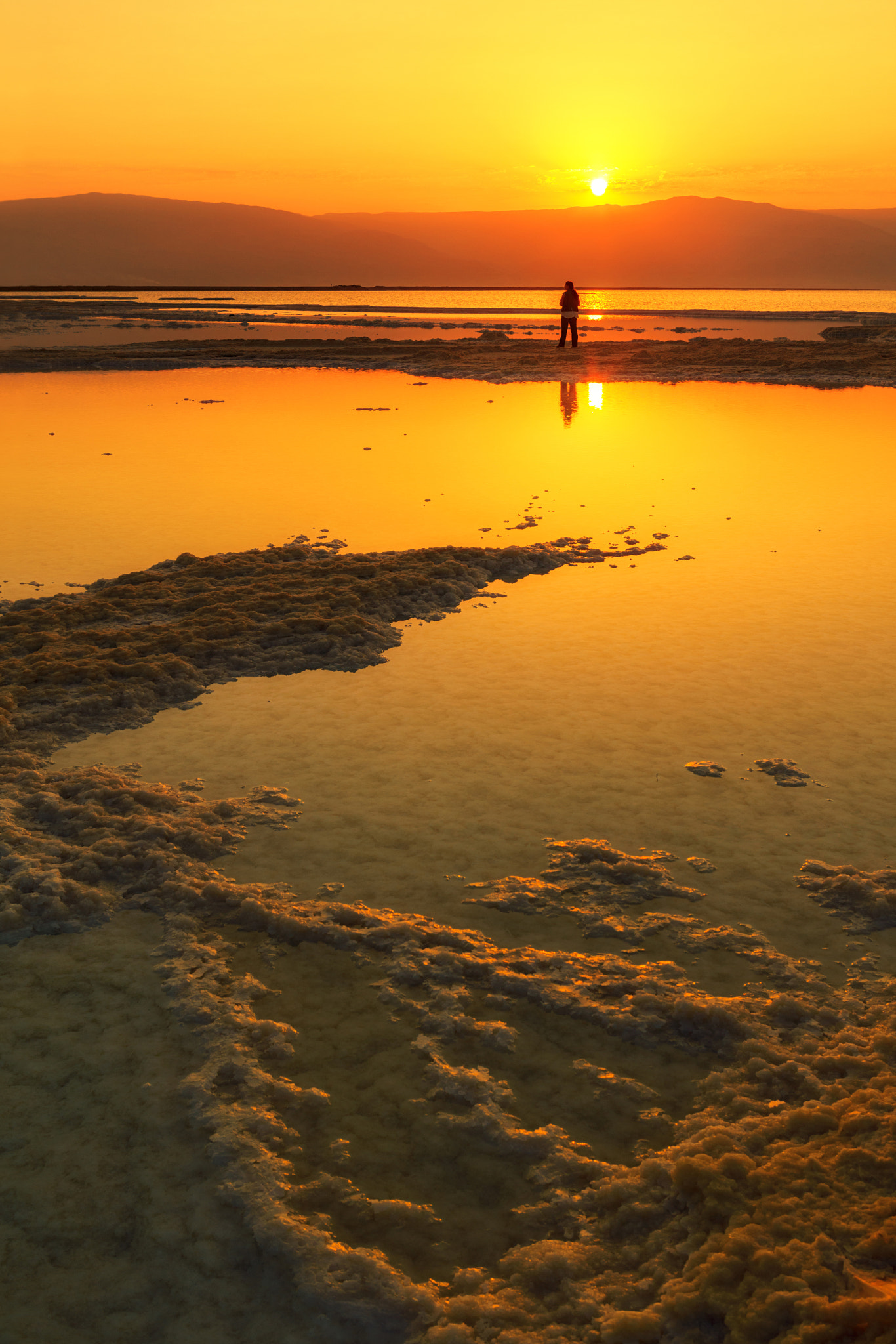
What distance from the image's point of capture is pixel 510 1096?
3010 mm

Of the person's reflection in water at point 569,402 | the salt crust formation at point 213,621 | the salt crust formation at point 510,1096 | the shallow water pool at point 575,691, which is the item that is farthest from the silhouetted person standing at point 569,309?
the salt crust formation at point 510,1096

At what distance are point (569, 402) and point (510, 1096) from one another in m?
18.3

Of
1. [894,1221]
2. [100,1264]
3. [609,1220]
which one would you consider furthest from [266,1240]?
[894,1221]

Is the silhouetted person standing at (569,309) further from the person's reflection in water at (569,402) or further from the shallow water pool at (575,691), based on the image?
the shallow water pool at (575,691)

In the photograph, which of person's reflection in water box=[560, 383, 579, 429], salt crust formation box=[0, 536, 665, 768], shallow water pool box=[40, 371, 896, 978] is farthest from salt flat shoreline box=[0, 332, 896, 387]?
salt crust formation box=[0, 536, 665, 768]

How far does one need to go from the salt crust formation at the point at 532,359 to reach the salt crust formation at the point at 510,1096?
825 inches

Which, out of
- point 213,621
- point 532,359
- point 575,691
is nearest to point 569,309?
point 532,359

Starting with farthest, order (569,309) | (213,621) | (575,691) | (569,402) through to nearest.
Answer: (569,309) → (569,402) → (213,621) → (575,691)

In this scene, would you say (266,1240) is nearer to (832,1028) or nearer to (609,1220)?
(609,1220)

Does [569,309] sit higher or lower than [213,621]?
higher

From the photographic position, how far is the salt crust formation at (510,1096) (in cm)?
237

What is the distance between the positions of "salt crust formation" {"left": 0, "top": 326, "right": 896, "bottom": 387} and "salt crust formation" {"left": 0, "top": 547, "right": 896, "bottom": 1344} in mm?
20952

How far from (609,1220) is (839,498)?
9789 millimetres

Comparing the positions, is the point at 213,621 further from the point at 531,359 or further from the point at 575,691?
the point at 531,359
